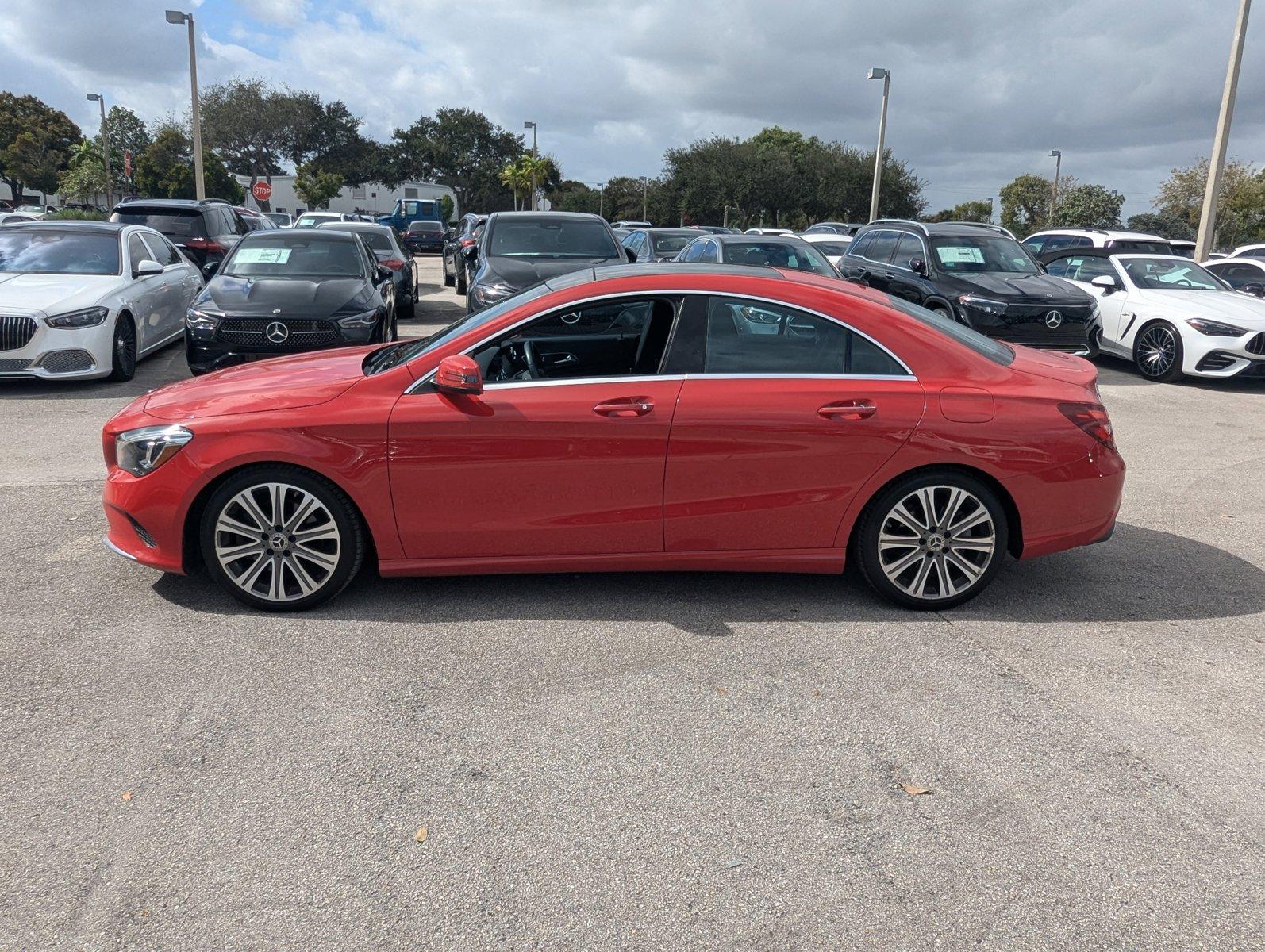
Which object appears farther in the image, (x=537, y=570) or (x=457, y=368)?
(x=537, y=570)

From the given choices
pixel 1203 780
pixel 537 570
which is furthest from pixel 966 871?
pixel 537 570

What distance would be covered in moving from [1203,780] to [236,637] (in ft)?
12.3

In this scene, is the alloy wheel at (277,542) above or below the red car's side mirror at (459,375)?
below

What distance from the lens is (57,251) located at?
36.9 feet

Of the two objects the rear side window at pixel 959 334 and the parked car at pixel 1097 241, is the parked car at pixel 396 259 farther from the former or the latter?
the rear side window at pixel 959 334

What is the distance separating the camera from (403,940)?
2.67 metres

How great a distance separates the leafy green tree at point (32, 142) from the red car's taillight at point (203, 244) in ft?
205

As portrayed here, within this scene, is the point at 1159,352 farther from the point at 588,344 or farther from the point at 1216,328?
the point at 588,344

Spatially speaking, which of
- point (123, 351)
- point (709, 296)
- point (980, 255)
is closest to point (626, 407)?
point (709, 296)

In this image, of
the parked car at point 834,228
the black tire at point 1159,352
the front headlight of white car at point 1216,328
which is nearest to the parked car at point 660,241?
the black tire at point 1159,352

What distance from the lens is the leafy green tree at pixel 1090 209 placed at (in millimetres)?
52562

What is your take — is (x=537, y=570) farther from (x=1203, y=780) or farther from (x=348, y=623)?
(x=1203, y=780)

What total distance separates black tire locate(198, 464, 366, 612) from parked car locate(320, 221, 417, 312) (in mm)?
12262

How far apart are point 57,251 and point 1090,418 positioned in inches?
422
